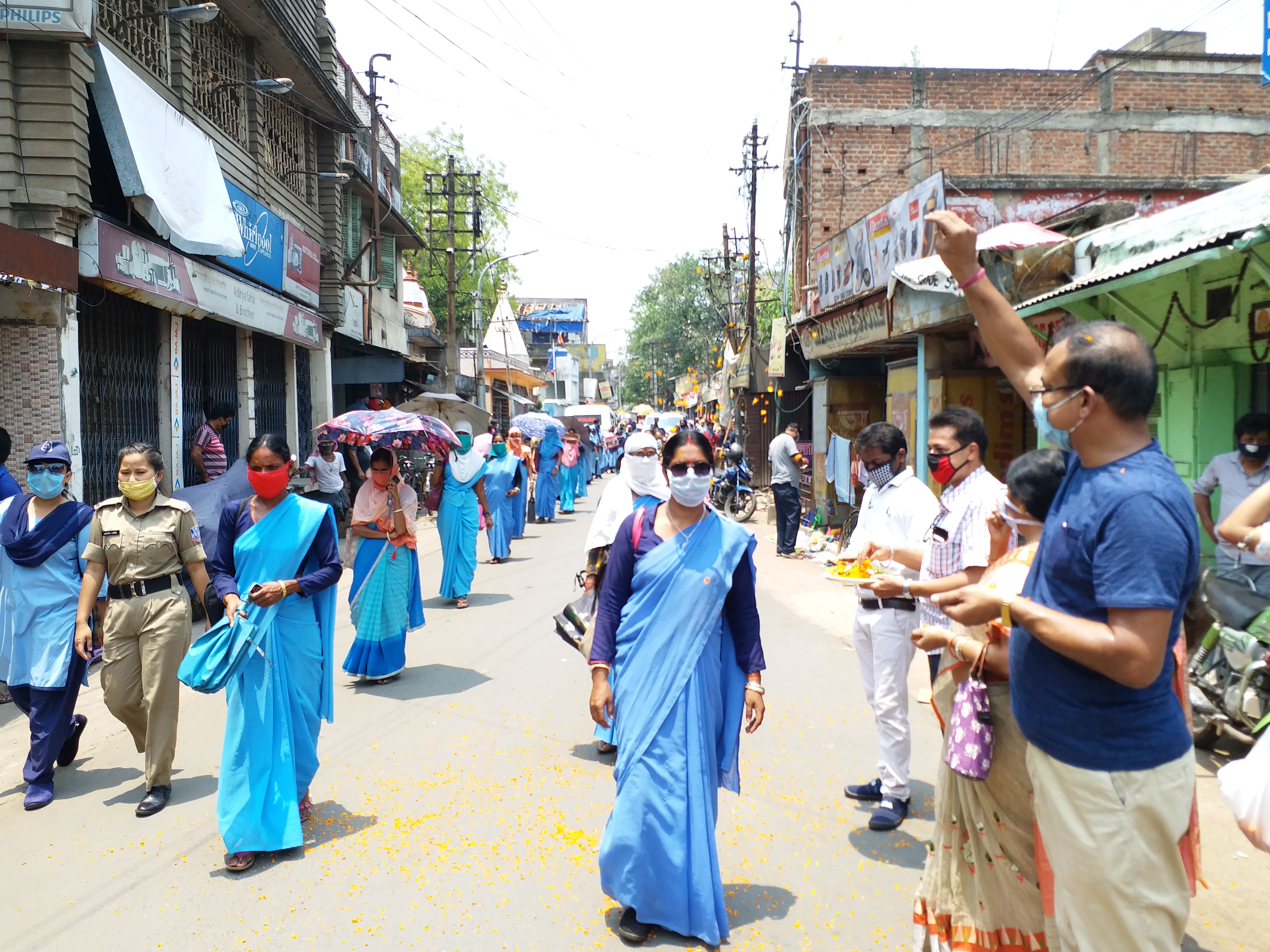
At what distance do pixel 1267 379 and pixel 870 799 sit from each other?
4730mm

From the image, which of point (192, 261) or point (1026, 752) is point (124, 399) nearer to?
point (192, 261)

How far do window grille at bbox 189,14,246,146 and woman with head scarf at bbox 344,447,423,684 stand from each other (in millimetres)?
8043

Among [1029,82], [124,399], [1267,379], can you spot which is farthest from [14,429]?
[1029,82]

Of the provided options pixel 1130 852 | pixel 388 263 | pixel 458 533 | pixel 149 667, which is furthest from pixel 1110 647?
pixel 388 263

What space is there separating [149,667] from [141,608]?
0.29 m

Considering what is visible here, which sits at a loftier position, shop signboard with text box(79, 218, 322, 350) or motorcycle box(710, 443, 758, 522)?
shop signboard with text box(79, 218, 322, 350)

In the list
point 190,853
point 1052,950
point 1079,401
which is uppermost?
point 1079,401

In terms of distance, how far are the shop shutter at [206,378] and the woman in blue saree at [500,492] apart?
3.33m

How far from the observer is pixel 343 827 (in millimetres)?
4414

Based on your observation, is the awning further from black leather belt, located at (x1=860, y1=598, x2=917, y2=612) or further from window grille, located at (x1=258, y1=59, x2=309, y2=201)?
black leather belt, located at (x1=860, y1=598, x2=917, y2=612)

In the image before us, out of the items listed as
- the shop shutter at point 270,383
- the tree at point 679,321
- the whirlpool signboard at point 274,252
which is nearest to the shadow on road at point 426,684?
the whirlpool signboard at point 274,252

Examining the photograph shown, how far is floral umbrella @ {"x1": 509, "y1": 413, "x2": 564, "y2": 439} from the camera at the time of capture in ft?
60.9

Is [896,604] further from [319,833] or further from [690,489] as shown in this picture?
[319,833]

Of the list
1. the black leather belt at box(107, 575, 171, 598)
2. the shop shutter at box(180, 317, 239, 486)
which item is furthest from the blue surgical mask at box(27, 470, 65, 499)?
the shop shutter at box(180, 317, 239, 486)
